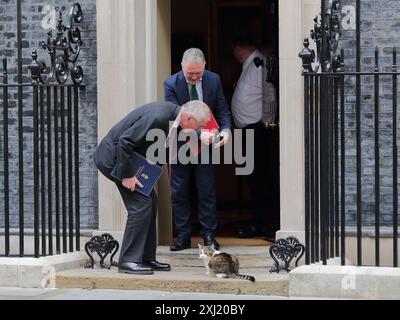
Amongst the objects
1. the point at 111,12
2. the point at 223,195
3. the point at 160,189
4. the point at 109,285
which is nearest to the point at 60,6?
the point at 111,12

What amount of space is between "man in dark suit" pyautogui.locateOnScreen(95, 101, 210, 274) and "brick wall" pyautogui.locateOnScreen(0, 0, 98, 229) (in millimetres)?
923

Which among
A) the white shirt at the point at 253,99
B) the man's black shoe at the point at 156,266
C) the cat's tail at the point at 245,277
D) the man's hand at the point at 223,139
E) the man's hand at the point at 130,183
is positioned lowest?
the cat's tail at the point at 245,277

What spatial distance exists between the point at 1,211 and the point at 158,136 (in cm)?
217

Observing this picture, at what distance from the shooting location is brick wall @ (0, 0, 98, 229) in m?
10.1

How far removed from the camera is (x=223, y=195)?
1327 centimetres

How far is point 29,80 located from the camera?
10336mm

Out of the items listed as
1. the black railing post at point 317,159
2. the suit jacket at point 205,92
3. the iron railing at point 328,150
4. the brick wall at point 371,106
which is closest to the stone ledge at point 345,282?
the iron railing at point 328,150

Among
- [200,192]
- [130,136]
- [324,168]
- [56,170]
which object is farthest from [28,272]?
[324,168]

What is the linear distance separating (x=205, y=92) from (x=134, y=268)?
1.83m

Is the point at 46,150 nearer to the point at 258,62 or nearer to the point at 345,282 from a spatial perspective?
the point at 258,62

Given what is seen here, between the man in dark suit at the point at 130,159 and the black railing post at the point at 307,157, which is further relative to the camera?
the man in dark suit at the point at 130,159

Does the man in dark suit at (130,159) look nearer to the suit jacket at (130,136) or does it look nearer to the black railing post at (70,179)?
the suit jacket at (130,136)

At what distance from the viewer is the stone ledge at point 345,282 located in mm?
8367

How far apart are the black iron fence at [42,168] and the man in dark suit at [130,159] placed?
0.58 meters
